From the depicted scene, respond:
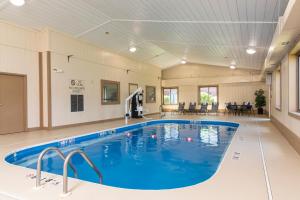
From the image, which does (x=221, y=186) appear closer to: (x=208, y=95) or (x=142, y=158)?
(x=142, y=158)

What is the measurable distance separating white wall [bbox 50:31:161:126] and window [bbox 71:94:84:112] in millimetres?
192

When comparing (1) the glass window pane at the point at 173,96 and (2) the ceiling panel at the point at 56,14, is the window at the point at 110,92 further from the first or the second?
(1) the glass window pane at the point at 173,96

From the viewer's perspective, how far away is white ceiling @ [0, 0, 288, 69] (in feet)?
14.0

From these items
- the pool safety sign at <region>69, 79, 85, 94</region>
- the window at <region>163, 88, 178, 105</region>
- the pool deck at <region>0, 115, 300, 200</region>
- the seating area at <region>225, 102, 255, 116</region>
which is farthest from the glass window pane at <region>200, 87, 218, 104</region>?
the pool deck at <region>0, 115, 300, 200</region>

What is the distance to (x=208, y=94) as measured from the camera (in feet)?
49.3

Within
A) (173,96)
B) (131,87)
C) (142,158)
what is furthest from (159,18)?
(173,96)

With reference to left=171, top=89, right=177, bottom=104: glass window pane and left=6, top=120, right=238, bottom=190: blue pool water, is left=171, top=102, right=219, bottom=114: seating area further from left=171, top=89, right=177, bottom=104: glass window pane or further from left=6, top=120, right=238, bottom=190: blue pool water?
left=6, top=120, right=238, bottom=190: blue pool water

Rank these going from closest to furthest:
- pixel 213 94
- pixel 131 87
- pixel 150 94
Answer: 1. pixel 131 87
2. pixel 150 94
3. pixel 213 94

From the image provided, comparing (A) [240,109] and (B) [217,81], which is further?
(B) [217,81]

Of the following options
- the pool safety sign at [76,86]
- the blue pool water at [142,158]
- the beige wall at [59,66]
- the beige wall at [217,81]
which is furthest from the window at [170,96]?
the blue pool water at [142,158]

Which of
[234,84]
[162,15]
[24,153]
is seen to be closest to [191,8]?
[162,15]

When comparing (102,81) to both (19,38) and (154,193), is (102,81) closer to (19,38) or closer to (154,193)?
(19,38)

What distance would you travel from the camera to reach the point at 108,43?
9.13m

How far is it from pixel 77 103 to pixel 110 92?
2.24 meters
